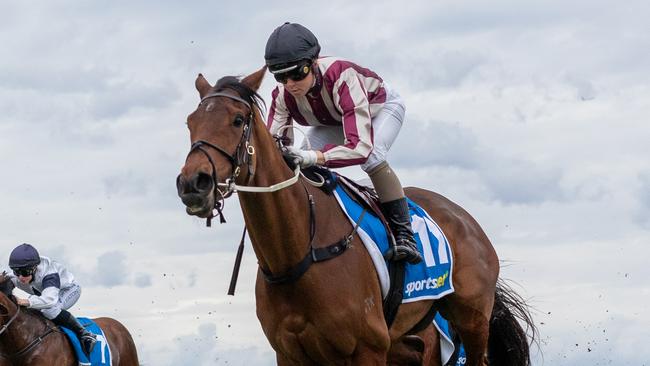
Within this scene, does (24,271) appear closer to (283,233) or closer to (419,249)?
(419,249)

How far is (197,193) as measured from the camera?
5684mm

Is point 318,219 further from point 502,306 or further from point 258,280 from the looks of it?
point 502,306

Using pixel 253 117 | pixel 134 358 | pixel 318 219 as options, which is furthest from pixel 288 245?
pixel 134 358

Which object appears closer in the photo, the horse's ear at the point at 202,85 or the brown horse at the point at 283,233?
the brown horse at the point at 283,233

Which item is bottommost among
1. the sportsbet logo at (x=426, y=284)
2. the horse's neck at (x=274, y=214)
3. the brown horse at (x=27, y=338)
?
the brown horse at (x=27, y=338)

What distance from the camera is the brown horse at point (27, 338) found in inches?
488

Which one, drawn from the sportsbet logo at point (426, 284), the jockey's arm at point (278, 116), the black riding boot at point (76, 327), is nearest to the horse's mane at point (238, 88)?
Result: the jockey's arm at point (278, 116)

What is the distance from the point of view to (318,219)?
23.0 feet

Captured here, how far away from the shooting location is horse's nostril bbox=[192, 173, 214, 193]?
5.70 meters

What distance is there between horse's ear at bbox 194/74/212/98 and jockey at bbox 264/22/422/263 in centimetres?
59

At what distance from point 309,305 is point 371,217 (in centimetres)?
100

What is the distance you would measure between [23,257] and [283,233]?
259 inches

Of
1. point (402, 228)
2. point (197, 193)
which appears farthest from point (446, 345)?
point (197, 193)

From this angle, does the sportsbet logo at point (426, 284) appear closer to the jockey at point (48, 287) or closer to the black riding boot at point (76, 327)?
the jockey at point (48, 287)
